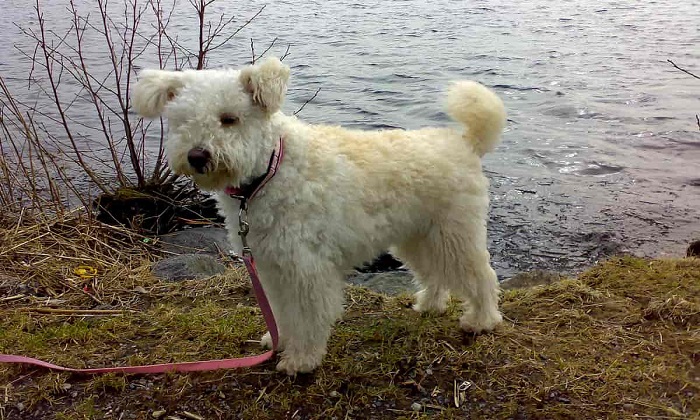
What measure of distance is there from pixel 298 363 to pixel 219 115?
1.57 m

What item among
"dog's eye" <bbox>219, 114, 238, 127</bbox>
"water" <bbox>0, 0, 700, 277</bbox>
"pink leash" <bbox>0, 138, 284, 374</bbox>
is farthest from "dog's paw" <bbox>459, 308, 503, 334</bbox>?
"water" <bbox>0, 0, 700, 277</bbox>

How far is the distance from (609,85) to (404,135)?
920 centimetres

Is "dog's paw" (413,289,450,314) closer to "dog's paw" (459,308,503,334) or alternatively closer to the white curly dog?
the white curly dog

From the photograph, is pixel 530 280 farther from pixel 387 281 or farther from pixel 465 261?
pixel 465 261

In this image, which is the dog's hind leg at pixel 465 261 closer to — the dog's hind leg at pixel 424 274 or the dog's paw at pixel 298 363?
the dog's hind leg at pixel 424 274

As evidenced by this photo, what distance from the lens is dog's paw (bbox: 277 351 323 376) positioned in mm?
3803

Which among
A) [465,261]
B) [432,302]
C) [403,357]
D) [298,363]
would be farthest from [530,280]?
[298,363]

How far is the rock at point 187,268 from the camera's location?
18.0 ft

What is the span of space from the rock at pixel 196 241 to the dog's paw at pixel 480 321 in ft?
10.7

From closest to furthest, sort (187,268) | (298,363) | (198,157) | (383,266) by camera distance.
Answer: (198,157), (298,363), (187,268), (383,266)

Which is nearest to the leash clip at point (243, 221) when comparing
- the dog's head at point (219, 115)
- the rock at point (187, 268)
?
the dog's head at point (219, 115)

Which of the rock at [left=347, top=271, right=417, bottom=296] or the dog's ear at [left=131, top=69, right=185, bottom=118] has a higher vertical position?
the dog's ear at [left=131, top=69, right=185, bottom=118]

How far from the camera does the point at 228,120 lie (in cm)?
326

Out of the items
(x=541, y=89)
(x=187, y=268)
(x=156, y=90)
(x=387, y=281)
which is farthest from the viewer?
(x=541, y=89)
